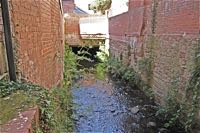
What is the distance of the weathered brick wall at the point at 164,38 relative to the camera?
5.66 metres

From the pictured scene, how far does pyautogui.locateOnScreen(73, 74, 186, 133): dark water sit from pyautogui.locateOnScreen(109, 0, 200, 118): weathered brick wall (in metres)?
0.64

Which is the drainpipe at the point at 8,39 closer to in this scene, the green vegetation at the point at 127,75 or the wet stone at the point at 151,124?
the wet stone at the point at 151,124

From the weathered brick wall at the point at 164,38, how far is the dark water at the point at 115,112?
64 cm

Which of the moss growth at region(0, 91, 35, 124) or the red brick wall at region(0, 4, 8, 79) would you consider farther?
the red brick wall at region(0, 4, 8, 79)

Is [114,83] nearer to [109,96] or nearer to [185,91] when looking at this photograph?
[109,96]

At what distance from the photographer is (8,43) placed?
9.75 ft

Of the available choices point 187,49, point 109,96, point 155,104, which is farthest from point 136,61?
point 187,49

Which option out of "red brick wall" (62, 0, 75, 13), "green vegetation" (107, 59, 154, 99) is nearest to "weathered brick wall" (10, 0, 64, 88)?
"green vegetation" (107, 59, 154, 99)

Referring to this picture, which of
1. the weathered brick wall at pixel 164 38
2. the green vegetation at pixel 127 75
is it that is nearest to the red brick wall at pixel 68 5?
the green vegetation at pixel 127 75

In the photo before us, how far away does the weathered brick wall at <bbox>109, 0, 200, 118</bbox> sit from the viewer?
5.66m

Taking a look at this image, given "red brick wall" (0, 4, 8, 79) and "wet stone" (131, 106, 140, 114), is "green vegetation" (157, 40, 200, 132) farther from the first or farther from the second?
"red brick wall" (0, 4, 8, 79)

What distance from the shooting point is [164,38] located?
729 centimetres

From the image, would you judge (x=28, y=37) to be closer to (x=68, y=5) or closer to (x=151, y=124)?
(x=151, y=124)

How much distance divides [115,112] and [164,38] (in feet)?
7.82
